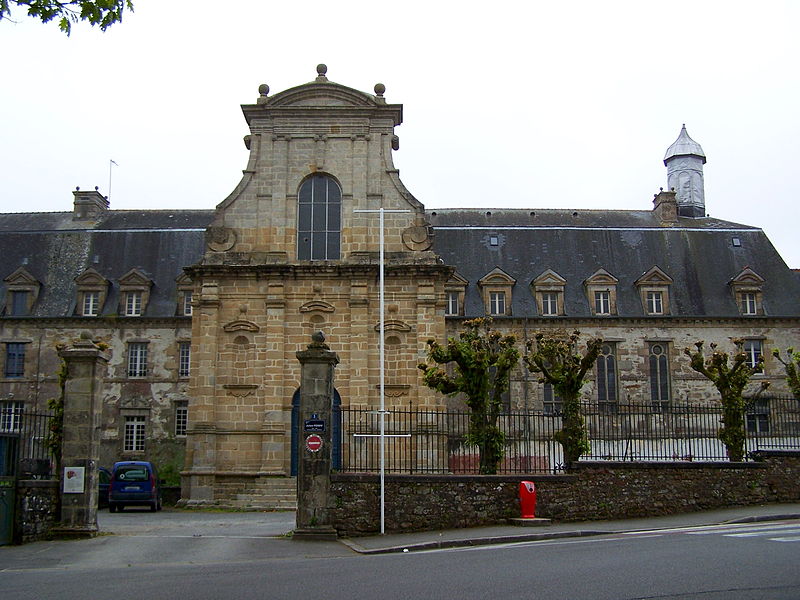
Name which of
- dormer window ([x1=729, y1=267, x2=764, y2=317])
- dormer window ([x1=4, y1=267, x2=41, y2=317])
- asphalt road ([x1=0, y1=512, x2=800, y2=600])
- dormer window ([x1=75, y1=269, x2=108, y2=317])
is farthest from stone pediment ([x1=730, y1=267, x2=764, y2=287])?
dormer window ([x1=4, y1=267, x2=41, y2=317])

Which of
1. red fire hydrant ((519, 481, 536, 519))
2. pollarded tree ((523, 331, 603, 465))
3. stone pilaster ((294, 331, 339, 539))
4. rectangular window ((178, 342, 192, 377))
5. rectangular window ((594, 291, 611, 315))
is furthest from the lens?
rectangular window ((594, 291, 611, 315))

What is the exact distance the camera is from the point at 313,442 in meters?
18.5

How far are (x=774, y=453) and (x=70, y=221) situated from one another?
37.1m

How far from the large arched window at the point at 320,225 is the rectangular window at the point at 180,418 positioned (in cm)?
1411

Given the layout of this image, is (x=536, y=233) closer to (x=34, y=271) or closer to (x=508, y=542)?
(x=34, y=271)

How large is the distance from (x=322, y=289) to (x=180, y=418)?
47.7ft

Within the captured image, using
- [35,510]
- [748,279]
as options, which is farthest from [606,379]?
[35,510]

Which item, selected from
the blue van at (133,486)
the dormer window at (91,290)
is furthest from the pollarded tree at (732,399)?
the dormer window at (91,290)

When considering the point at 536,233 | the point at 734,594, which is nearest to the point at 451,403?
the point at 536,233

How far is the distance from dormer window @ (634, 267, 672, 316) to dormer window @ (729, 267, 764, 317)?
3119 mm

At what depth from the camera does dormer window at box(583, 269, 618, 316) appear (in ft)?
143

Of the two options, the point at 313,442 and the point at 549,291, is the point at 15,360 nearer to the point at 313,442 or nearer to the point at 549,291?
the point at 549,291

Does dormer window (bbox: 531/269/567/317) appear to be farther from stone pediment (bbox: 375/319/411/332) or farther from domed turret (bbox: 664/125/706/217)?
stone pediment (bbox: 375/319/411/332)

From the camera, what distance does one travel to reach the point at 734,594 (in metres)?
10.4
